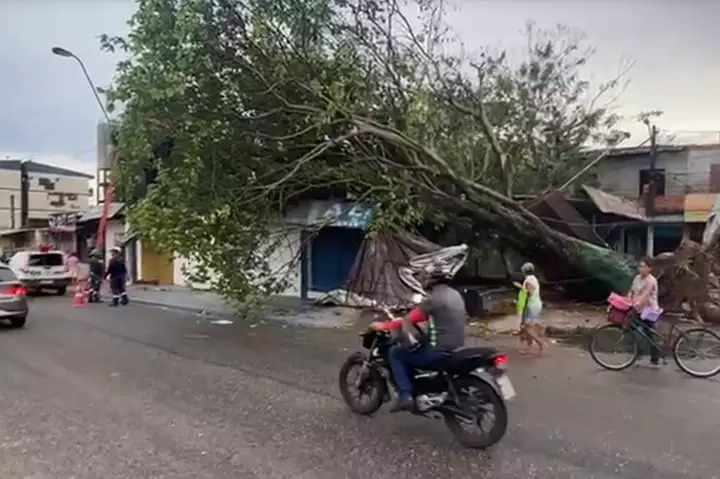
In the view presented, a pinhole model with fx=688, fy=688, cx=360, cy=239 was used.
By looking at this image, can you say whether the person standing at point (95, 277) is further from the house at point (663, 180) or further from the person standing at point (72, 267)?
the house at point (663, 180)

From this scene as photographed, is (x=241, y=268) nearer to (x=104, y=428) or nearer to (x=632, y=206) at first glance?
(x=104, y=428)

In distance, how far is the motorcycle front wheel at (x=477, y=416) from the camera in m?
6.02

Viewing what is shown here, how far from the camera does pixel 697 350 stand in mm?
10344

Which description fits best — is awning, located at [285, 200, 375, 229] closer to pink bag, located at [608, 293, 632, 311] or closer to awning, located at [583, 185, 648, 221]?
pink bag, located at [608, 293, 632, 311]

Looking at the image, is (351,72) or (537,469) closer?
(537,469)

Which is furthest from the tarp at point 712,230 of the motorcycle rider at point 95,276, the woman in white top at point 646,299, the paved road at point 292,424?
the motorcycle rider at point 95,276

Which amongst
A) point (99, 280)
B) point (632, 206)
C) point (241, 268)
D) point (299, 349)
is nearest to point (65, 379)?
point (299, 349)

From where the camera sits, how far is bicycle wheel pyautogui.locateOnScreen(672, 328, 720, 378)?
1011 centimetres

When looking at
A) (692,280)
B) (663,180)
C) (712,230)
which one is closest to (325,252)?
(692,280)

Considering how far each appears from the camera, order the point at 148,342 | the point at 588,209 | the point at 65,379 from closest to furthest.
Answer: the point at 65,379, the point at 148,342, the point at 588,209

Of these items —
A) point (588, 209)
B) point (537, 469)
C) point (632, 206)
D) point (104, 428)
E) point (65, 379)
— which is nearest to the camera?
point (537, 469)

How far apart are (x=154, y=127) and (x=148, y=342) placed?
4.46 meters

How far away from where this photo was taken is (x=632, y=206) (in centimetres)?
2525

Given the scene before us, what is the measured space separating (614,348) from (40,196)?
68.1 metres
